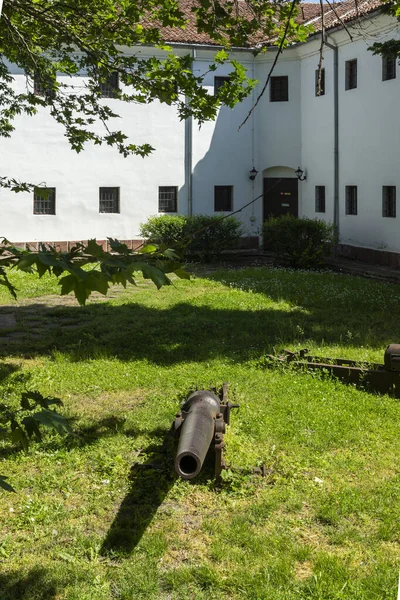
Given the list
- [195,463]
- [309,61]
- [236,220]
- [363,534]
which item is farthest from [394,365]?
[309,61]

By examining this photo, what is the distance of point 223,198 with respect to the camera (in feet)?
93.9

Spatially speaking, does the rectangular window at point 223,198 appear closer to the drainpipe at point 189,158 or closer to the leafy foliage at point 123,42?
the drainpipe at point 189,158

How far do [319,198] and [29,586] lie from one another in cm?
2266

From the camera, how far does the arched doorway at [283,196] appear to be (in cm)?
2823

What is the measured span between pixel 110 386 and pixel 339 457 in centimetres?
353

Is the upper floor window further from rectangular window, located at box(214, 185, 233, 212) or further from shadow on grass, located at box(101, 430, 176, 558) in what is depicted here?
shadow on grass, located at box(101, 430, 176, 558)

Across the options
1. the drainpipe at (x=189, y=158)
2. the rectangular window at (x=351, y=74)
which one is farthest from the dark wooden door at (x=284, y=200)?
the rectangular window at (x=351, y=74)

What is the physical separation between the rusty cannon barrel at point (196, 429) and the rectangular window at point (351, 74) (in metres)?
18.7

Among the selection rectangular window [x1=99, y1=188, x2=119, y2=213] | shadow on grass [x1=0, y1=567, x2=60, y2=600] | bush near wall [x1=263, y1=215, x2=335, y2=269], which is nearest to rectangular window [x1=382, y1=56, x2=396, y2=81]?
bush near wall [x1=263, y1=215, x2=335, y2=269]

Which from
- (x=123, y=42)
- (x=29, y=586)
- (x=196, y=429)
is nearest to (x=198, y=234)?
(x=123, y=42)

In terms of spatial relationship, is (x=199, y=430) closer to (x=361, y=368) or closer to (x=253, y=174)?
(x=361, y=368)

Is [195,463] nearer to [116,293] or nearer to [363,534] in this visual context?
[363,534]

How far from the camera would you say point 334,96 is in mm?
24734

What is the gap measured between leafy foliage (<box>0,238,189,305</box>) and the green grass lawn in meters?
2.68
